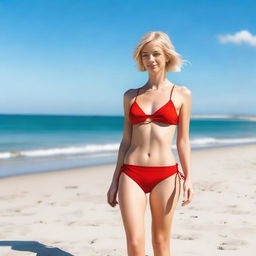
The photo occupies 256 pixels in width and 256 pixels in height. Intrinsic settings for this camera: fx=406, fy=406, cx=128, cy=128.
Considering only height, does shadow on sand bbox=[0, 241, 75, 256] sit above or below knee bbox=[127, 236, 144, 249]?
below

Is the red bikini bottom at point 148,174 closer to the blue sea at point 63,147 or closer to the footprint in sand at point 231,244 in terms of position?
the footprint in sand at point 231,244

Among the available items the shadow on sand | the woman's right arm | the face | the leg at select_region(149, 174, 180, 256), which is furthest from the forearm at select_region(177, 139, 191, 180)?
the shadow on sand

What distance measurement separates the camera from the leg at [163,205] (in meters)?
3.12

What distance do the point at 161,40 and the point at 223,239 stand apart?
2.92 metres

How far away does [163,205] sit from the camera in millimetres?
3129

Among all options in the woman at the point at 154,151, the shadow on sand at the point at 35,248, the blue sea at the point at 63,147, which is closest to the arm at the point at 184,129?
the woman at the point at 154,151

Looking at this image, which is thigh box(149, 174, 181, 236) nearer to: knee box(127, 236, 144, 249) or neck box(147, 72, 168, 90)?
knee box(127, 236, 144, 249)

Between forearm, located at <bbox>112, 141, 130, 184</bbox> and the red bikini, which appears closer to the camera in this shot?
the red bikini

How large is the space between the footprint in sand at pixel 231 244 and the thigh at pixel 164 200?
1789 mm

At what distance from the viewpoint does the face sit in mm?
3156

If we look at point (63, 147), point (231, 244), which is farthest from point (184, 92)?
point (63, 147)

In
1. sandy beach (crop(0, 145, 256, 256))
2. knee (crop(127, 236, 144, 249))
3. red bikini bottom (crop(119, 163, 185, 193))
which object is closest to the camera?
knee (crop(127, 236, 144, 249))

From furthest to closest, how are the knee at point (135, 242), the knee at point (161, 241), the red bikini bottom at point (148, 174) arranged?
1. the knee at point (161, 241)
2. the red bikini bottom at point (148, 174)
3. the knee at point (135, 242)

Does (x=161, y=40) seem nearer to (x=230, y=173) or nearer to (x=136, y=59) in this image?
(x=136, y=59)
